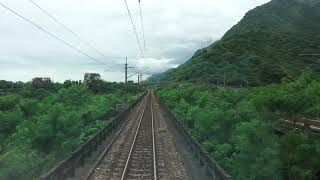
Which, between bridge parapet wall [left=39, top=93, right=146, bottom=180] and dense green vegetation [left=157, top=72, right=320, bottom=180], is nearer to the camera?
bridge parapet wall [left=39, top=93, right=146, bottom=180]

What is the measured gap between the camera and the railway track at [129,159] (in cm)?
2145

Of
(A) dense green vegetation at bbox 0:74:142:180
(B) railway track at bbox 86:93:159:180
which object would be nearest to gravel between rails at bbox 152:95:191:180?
(B) railway track at bbox 86:93:159:180

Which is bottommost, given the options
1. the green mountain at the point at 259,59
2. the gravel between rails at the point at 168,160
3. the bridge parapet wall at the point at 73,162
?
the gravel between rails at the point at 168,160

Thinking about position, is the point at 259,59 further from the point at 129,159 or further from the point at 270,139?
the point at 270,139

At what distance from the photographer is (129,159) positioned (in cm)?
2531

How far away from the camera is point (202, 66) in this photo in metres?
170

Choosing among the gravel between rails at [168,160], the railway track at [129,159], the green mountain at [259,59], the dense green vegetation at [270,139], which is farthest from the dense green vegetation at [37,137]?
the green mountain at [259,59]

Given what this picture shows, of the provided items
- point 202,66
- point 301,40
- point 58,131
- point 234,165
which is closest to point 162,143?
point 58,131

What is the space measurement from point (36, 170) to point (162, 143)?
14.4m

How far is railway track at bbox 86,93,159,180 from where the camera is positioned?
21447 mm

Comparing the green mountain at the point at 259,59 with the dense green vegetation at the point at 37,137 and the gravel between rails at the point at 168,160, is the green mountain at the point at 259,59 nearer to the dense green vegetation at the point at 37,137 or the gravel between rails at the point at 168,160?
the dense green vegetation at the point at 37,137

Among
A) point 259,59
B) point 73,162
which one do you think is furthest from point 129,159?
point 259,59

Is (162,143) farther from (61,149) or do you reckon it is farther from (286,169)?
(286,169)

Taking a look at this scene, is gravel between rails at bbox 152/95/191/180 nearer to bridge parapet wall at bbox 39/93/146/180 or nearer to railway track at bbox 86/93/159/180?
railway track at bbox 86/93/159/180
